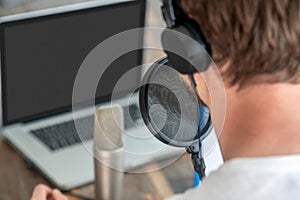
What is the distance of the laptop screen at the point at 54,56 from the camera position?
1.54 metres

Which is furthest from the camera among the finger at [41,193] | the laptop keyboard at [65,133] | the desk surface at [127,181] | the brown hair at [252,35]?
the laptop keyboard at [65,133]

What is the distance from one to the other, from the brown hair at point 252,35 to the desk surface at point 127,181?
771mm

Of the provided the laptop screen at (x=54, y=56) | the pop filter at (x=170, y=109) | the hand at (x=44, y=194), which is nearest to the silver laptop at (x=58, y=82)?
the laptop screen at (x=54, y=56)

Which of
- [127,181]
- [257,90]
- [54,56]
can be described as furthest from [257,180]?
[54,56]

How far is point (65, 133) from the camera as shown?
5.42ft

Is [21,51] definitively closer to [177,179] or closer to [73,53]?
[73,53]

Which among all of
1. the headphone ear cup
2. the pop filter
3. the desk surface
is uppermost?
the headphone ear cup

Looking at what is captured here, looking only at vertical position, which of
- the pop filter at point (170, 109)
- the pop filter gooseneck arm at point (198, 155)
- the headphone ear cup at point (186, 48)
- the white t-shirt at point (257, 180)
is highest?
the headphone ear cup at point (186, 48)

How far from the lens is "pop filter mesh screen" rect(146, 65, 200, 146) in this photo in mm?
995

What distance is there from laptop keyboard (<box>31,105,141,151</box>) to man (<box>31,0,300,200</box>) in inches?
31.7

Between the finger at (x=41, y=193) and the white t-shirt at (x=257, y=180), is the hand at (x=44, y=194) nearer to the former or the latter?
the finger at (x=41, y=193)

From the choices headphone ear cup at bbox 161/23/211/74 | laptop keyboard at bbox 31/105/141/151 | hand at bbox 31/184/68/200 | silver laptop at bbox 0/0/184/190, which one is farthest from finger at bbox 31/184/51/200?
headphone ear cup at bbox 161/23/211/74

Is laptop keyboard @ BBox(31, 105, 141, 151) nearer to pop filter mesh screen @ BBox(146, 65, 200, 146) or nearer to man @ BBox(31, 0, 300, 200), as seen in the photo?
pop filter mesh screen @ BBox(146, 65, 200, 146)

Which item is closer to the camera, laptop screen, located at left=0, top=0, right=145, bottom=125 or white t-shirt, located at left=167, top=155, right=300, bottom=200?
white t-shirt, located at left=167, top=155, right=300, bottom=200
